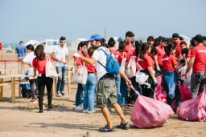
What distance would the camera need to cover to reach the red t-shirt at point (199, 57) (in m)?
9.52

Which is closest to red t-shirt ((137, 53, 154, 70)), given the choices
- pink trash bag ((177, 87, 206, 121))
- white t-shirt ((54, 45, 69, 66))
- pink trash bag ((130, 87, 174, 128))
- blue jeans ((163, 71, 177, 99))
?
blue jeans ((163, 71, 177, 99))

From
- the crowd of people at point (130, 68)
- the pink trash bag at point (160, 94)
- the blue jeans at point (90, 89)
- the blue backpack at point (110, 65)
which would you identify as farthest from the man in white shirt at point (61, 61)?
the blue backpack at point (110, 65)

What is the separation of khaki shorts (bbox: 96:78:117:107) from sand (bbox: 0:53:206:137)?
639mm

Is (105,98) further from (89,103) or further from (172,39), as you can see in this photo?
(172,39)

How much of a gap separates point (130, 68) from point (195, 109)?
224 centimetres

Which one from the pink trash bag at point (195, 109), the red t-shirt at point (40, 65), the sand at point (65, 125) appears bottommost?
the sand at point (65, 125)

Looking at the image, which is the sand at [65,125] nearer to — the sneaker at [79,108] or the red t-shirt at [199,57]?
the sneaker at [79,108]

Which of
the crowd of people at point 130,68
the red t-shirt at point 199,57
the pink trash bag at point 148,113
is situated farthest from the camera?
the red t-shirt at point 199,57

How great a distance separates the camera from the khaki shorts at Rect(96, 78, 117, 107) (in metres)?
8.09

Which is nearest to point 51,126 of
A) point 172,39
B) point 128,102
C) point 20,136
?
point 20,136

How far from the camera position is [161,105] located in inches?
336

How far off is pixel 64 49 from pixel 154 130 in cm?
681

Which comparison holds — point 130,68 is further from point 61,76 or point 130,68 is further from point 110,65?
point 61,76

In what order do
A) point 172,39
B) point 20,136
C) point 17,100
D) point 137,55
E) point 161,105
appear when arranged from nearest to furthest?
point 20,136, point 161,105, point 137,55, point 172,39, point 17,100
